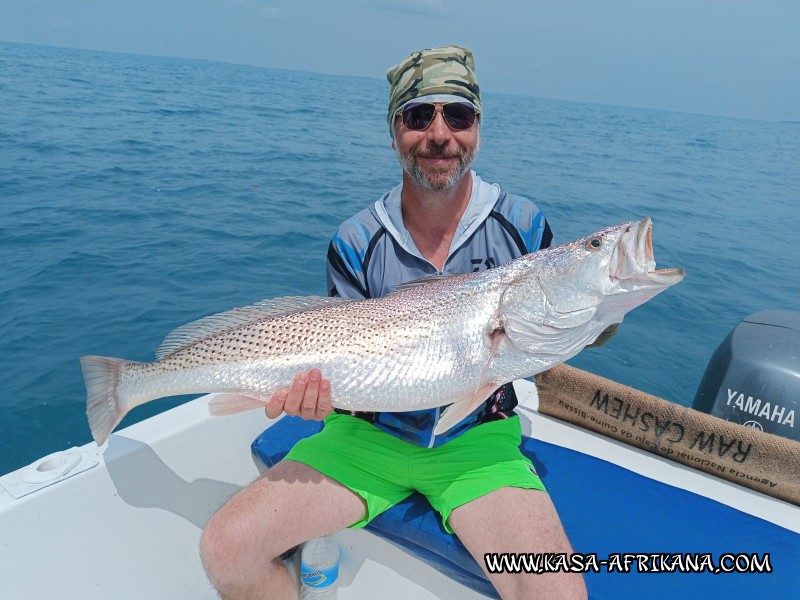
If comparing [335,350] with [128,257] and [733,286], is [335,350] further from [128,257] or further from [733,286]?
[733,286]

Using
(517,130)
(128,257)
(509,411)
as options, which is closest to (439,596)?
(509,411)

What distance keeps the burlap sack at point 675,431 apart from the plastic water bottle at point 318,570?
1780 millimetres

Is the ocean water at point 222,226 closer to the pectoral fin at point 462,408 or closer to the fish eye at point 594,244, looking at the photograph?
the pectoral fin at point 462,408

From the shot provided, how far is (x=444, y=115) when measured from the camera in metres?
3.07

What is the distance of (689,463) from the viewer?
11.1ft

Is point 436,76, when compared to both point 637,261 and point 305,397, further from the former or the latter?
point 305,397

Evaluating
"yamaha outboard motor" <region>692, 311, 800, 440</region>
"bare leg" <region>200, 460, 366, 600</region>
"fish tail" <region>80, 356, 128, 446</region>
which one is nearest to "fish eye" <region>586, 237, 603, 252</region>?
"bare leg" <region>200, 460, 366, 600</region>

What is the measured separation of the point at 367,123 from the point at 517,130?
32.2ft

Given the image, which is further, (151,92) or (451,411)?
(151,92)

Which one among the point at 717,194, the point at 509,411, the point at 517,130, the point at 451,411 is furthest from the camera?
the point at 517,130

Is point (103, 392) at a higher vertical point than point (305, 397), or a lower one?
lower

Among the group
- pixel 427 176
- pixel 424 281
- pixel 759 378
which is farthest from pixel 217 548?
pixel 759 378

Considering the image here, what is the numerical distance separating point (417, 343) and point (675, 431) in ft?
6.18

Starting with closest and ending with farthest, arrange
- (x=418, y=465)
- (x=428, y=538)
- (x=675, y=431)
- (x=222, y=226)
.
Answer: (x=428, y=538) < (x=418, y=465) < (x=675, y=431) < (x=222, y=226)
